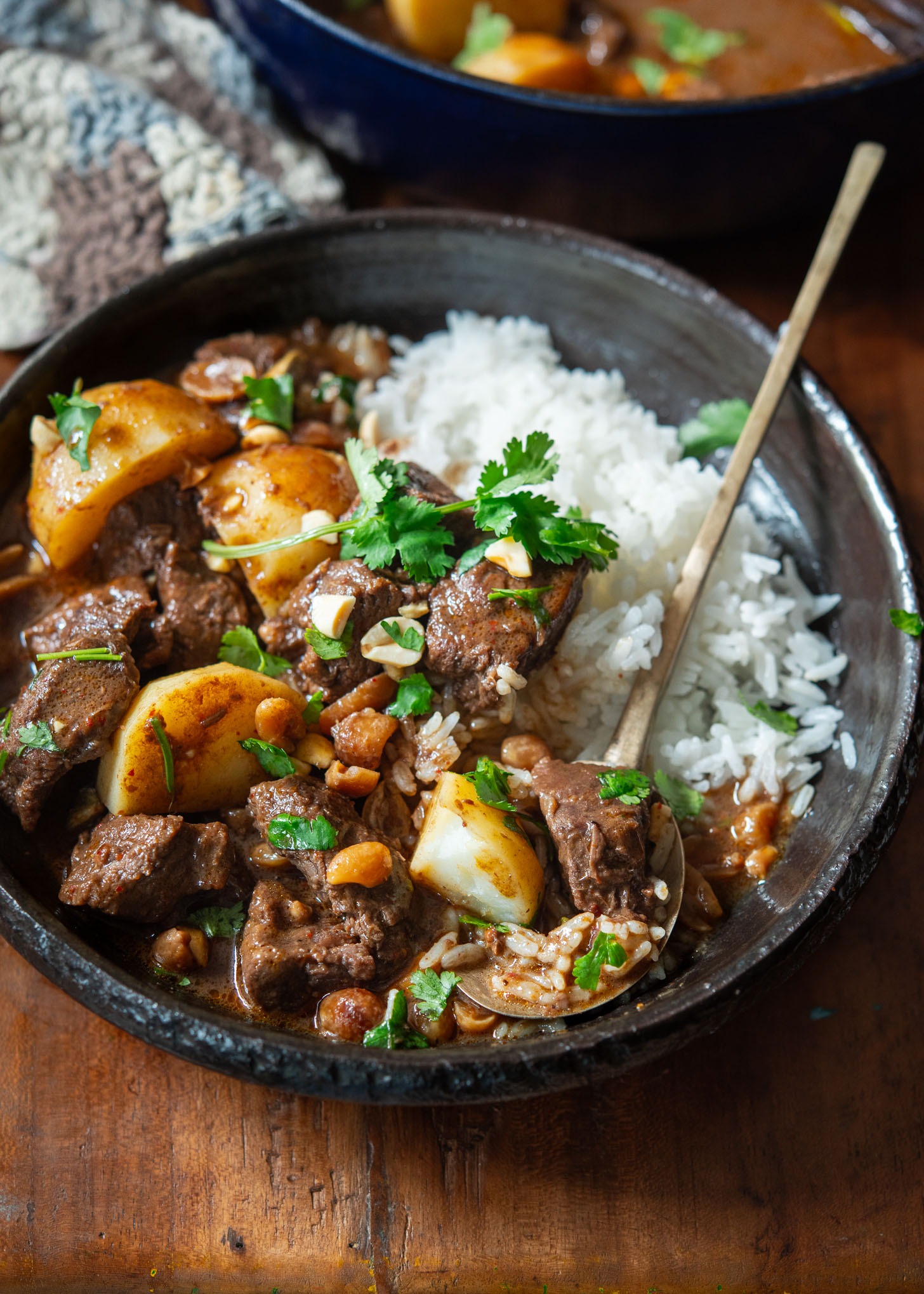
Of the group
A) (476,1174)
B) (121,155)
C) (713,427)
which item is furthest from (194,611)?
(121,155)

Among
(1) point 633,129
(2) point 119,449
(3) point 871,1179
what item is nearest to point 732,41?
(1) point 633,129

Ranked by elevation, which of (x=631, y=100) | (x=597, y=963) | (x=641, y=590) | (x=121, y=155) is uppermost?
(x=631, y=100)

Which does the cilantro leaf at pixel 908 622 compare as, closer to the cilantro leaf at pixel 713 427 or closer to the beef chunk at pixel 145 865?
the cilantro leaf at pixel 713 427

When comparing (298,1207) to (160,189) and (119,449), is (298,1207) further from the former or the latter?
(160,189)

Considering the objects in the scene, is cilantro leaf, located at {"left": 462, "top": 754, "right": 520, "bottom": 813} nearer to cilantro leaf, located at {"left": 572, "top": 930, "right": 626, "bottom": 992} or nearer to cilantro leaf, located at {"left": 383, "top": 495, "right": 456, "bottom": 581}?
cilantro leaf, located at {"left": 572, "top": 930, "right": 626, "bottom": 992}

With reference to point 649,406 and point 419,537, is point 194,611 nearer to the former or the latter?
point 419,537

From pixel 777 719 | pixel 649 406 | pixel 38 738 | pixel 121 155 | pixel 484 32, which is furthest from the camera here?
pixel 484 32

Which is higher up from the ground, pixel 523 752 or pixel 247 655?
pixel 247 655

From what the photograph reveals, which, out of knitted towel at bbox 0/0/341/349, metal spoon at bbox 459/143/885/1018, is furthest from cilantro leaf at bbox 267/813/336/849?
knitted towel at bbox 0/0/341/349
